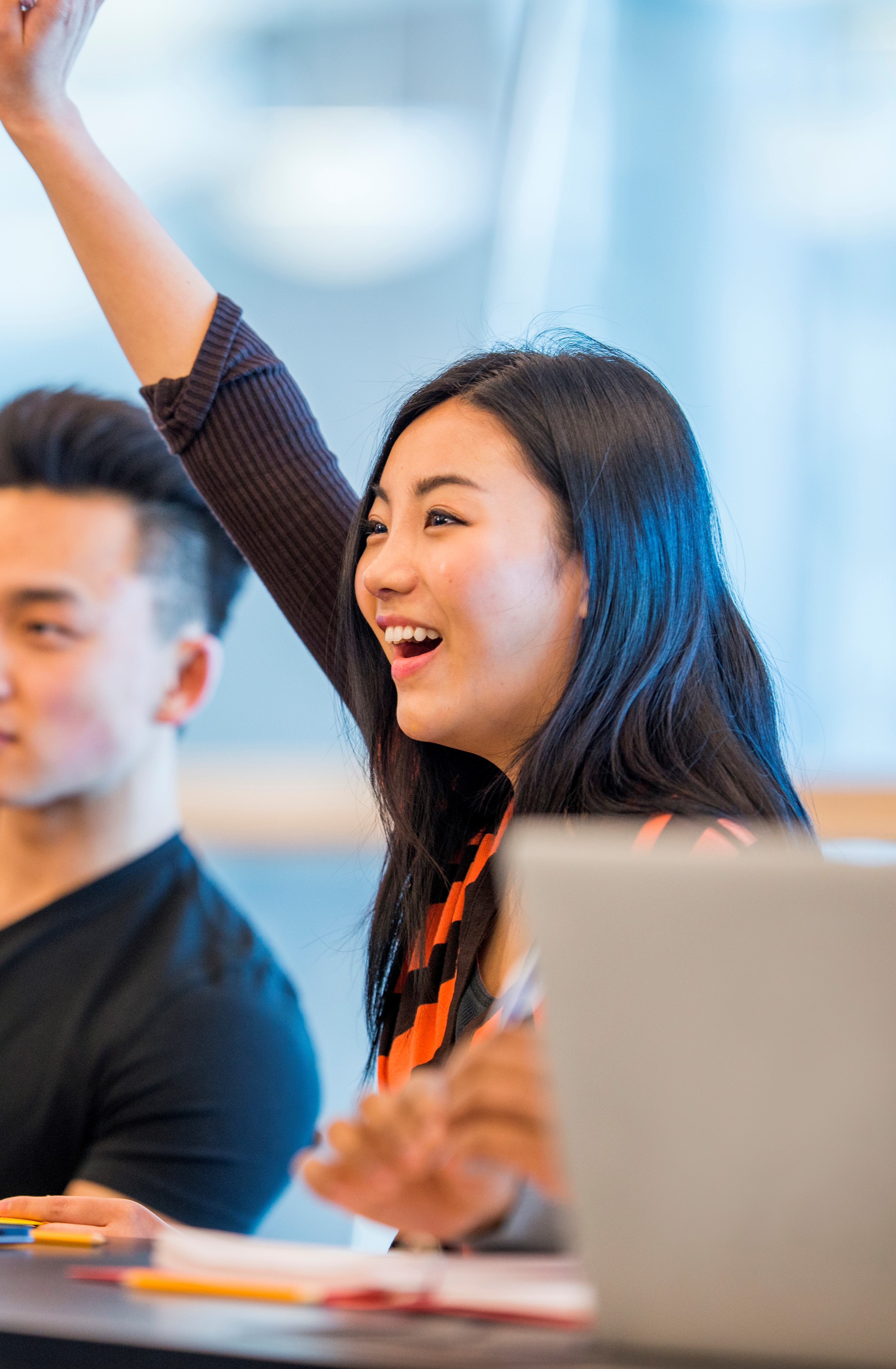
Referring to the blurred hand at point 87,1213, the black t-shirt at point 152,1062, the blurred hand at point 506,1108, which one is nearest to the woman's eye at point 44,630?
the black t-shirt at point 152,1062

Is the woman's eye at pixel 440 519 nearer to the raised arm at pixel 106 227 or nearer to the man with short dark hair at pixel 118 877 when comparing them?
the raised arm at pixel 106 227

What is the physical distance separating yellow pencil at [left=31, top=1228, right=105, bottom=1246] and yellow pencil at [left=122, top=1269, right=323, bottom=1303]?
26 centimetres

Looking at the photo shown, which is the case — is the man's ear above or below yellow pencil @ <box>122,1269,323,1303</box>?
above

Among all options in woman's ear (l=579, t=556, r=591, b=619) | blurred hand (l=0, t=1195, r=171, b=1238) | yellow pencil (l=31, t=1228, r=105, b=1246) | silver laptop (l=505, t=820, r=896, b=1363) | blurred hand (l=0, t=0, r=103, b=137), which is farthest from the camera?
blurred hand (l=0, t=0, r=103, b=137)

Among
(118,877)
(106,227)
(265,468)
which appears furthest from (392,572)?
(118,877)

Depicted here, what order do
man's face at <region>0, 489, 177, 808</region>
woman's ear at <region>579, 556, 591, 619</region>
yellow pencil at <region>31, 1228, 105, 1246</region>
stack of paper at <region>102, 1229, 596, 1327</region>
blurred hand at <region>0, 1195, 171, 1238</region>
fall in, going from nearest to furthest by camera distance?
stack of paper at <region>102, 1229, 596, 1327</region>, yellow pencil at <region>31, 1228, 105, 1246</region>, blurred hand at <region>0, 1195, 171, 1238</region>, woman's ear at <region>579, 556, 591, 619</region>, man's face at <region>0, 489, 177, 808</region>

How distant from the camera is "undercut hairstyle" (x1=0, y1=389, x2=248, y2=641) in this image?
1811 millimetres

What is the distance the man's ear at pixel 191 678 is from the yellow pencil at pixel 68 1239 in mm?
977

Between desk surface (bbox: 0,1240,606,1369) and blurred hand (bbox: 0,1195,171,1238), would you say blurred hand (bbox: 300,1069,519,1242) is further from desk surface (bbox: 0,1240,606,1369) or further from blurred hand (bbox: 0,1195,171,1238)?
blurred hand (bbox: 0,1195,171,1238)

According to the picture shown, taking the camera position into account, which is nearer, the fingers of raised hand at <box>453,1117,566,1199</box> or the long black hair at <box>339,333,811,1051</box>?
the fingers of raised hand at <box>453,1117,566,1199</box>

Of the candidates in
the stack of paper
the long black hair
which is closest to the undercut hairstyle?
the long black hair

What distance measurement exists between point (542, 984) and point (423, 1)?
289 cm

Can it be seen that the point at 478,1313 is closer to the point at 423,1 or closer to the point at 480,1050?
the point at 480,1050

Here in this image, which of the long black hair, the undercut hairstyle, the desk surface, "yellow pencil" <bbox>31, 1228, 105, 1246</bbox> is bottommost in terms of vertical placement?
"yellow pencil" <bbox>31, 1228, 105, 1246</bbox>
